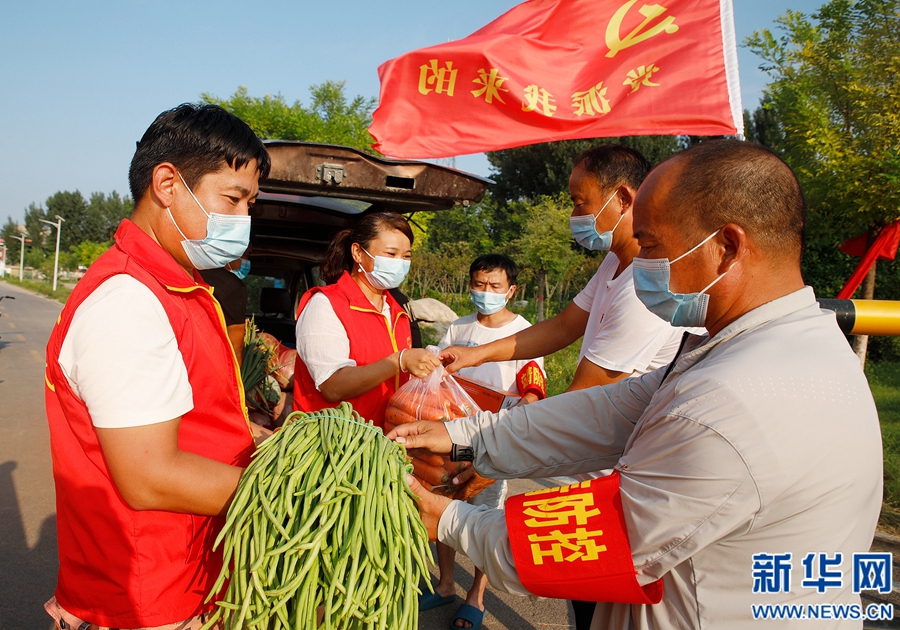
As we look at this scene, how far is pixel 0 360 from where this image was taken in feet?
40.5

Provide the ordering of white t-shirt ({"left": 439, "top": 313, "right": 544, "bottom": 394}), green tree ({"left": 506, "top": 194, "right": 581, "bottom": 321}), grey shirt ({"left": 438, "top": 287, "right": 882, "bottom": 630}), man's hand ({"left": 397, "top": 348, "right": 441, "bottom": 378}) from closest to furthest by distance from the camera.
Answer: grey shirt ({"left": 438, "top": 287, "right": 882, "bottom": 630}) → man's hand ({"left": 397, "top": 348, "right": 441, "bottom": 378}) → white t-shirt ({"left": 439, "top": 313, "right": 544, "bottom": 394}) → green tree ({"left": 506, "top": 194, "right": 581, "bottom": 321})

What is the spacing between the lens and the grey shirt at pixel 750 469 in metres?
1.28

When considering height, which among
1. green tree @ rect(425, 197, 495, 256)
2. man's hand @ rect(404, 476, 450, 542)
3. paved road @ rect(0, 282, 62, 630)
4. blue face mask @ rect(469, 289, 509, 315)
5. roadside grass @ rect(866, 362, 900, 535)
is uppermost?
green tree @ rect(425, 197, 495, 256)

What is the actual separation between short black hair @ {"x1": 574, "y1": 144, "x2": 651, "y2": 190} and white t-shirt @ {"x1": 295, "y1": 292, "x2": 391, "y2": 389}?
146cm

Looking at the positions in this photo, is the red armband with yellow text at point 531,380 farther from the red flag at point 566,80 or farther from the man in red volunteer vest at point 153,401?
the man in red volunteer vest at point 153,401

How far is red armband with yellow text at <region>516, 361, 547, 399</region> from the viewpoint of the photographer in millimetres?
3752

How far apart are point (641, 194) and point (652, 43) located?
9.33 ft

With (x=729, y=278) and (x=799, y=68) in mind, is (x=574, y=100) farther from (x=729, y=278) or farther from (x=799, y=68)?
(x=799, y=68)

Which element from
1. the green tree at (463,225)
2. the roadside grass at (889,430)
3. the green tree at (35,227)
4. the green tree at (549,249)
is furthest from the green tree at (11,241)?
the roadside grass at (889,430)

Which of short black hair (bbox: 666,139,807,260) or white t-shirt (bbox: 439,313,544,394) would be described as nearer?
short black hair (bbox: 666,139,807,260)

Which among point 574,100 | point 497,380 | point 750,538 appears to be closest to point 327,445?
point 750,538

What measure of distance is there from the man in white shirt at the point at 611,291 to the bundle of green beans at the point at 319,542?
4.27 ft

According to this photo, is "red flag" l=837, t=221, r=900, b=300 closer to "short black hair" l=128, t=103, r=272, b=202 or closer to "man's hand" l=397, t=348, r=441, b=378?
"man's hand" l=397, t=348, r=441, b=378

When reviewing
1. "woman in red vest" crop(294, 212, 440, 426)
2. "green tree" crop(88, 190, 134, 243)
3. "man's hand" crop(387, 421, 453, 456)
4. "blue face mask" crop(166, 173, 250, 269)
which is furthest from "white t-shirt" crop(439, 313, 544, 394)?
"green tree" crop(88, 190, 134, 243)
